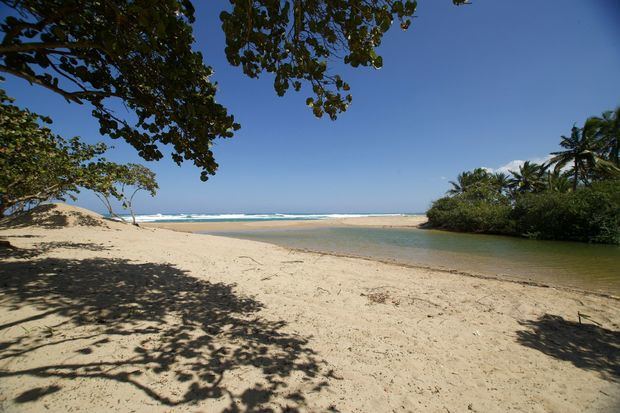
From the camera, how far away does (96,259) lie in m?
7.45

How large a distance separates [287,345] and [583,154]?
3560 cm

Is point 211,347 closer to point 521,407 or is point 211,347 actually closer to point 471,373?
point 471,373

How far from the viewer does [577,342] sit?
4.21 meters

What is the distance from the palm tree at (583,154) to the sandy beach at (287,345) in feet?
92.4

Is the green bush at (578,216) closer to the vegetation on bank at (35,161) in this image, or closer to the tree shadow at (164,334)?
the tree shadow at (164,334)

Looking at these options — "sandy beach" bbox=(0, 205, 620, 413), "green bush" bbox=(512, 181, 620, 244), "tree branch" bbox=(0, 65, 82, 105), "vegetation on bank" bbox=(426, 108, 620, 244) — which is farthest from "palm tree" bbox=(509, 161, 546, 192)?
"tree branch" bbox=(0, 65, 82, 105)

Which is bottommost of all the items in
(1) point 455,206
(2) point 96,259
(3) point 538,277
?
(3) point 538,277

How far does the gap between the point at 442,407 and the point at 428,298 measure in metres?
3.58

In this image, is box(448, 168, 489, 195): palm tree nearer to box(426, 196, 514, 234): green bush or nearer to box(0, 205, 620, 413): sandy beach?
box(426, 196, 514, 234): green bush

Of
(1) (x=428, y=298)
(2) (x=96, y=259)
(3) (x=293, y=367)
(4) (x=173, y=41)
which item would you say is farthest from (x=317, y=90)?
(2) (x=96, y=259)

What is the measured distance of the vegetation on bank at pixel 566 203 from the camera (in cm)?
1823

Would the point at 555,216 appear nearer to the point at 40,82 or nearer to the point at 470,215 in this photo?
the point at 470,215

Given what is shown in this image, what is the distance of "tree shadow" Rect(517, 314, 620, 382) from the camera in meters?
3.61

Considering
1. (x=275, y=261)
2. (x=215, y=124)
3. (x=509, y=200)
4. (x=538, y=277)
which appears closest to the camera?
(x=215, y=124)
